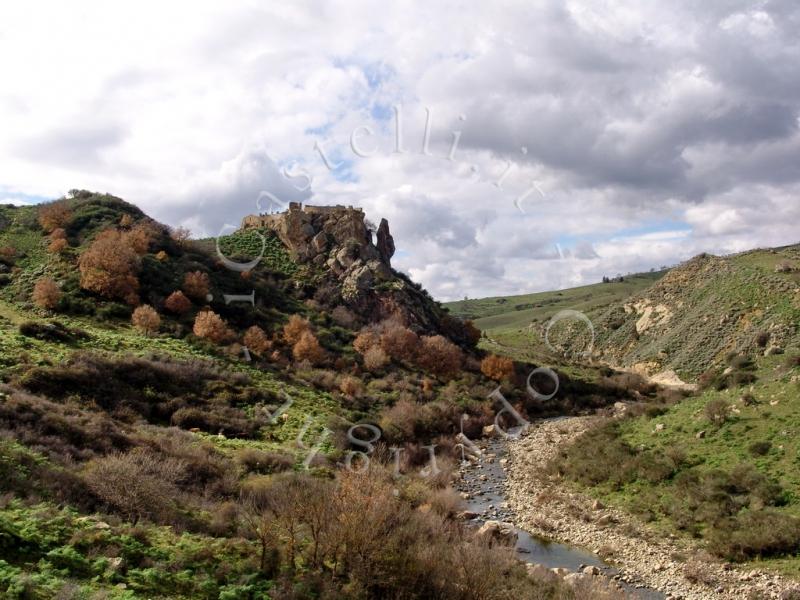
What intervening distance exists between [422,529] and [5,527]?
29.3ft

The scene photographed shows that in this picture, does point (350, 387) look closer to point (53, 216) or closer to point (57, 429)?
point (57, 429)

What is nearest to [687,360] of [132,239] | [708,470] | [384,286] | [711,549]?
[384,286]

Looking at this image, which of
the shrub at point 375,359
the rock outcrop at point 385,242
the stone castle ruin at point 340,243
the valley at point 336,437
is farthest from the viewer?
the rock outcrop at point 385,242

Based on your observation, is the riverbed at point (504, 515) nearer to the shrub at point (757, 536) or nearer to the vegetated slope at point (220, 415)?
the vegetated slope at point (220, 415)

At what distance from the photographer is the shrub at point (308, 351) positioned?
40125mm

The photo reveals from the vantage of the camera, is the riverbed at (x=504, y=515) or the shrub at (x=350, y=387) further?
the shrub at (x=350, y=387)

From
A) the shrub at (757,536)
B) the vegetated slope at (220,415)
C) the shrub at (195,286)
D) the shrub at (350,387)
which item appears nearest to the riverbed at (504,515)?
the vegetated slope at (220,415)

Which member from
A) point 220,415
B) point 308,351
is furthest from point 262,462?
point 308,351

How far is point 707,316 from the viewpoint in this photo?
195ft

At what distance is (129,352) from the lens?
29.7 metres

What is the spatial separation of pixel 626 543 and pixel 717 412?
1038 cm

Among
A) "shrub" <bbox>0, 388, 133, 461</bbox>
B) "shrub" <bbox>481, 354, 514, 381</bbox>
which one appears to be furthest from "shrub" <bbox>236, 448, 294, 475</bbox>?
"shrub" <bbox>481, 354, 514, 381</bbox>

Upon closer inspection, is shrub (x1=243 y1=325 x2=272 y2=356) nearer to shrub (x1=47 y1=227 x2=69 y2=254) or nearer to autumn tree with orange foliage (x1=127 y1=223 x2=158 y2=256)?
autumn tree with orange foliage (x1=127 y1=223 x2=158 y2=256)

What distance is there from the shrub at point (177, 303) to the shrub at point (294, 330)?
7.71 m
